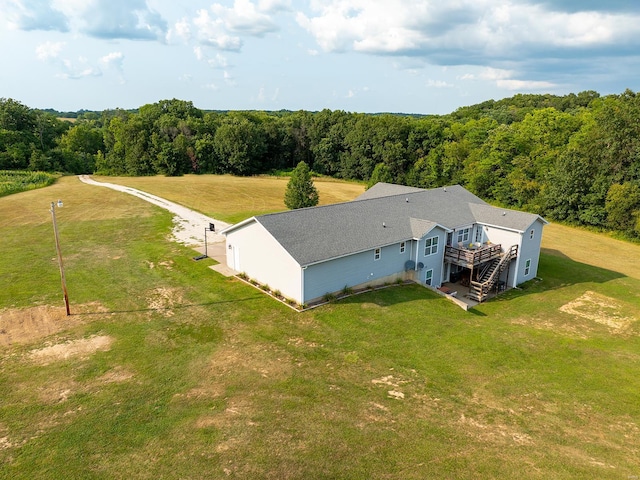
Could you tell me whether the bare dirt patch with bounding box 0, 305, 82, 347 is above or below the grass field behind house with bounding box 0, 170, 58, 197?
below

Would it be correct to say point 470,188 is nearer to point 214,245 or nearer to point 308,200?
point 308,200

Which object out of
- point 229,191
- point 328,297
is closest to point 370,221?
point 328,297

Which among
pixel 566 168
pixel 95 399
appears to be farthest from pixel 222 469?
pixel 566 168

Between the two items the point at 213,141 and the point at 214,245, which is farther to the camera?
the point at 213,141

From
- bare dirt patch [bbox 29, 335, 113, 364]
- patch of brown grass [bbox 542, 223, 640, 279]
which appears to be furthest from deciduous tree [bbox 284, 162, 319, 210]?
bare dirt patch [bbox 29, 335, 113, 364]

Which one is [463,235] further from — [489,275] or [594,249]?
[594,249]

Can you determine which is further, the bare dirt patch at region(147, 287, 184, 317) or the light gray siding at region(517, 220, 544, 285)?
the light gray siding at region(517, 220, 544, 285)

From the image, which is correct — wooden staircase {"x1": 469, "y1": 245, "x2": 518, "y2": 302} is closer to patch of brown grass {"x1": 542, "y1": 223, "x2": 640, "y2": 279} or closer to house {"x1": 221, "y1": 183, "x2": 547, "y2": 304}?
house {"x1": 221, "y1": 183, "x2": 547, "y2": 304}
